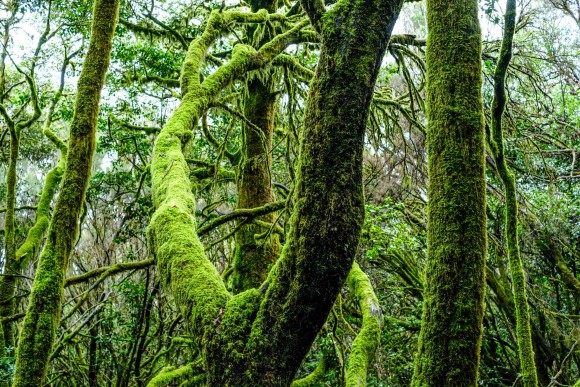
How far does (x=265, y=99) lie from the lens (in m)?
6.72

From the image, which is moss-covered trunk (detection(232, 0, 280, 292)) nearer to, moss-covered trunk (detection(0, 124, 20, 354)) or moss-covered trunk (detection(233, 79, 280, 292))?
moss-covered trunk (detection(233, 79, 280, 292))

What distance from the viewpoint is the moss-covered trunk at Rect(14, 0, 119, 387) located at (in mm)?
2883

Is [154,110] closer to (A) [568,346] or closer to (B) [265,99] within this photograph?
(B) [265,99]

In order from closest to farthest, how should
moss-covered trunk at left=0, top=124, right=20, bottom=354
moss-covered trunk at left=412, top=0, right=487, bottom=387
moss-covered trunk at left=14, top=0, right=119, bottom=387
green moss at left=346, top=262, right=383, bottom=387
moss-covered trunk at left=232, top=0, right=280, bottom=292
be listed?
moss-covered trunk at left=412, top=0, right=487, bottom=387 < moss-covered trunk at left=14, top=0, right=119, bottom=387 < green moss at left=346, top=262, right=383, bottom=387 < moss-covered trunk at left=232, top=0, right=280, bottom=292 < moss-covered trunk at left=0, top=124, right=20, bottom=354

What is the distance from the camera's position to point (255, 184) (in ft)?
20.8

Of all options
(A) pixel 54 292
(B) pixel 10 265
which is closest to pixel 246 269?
(A) pixel 54 292

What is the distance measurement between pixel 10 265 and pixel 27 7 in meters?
3.77

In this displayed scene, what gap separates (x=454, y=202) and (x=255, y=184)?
14.5 ft

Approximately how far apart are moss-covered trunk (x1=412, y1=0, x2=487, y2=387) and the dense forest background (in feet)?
6.27

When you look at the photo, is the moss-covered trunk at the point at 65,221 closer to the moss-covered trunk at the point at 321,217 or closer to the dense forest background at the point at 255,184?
the dense forest background at the point at 255,184

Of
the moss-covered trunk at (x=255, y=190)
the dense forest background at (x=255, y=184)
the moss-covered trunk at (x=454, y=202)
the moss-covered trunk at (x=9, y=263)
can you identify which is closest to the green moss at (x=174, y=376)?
the dense forest background at (x=255, y=184)

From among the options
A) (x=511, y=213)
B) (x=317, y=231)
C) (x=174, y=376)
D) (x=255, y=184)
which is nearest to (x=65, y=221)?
(x=317, y=231)

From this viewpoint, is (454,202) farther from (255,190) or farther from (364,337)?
(255,190)

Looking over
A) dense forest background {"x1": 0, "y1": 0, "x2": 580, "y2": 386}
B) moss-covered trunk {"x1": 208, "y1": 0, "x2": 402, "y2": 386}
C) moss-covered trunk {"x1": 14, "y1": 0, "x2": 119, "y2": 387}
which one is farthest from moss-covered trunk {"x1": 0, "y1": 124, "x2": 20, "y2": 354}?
moss-covered trunk {"x1": 208, "y1": 0, "x2": 402, "y2": 386}
